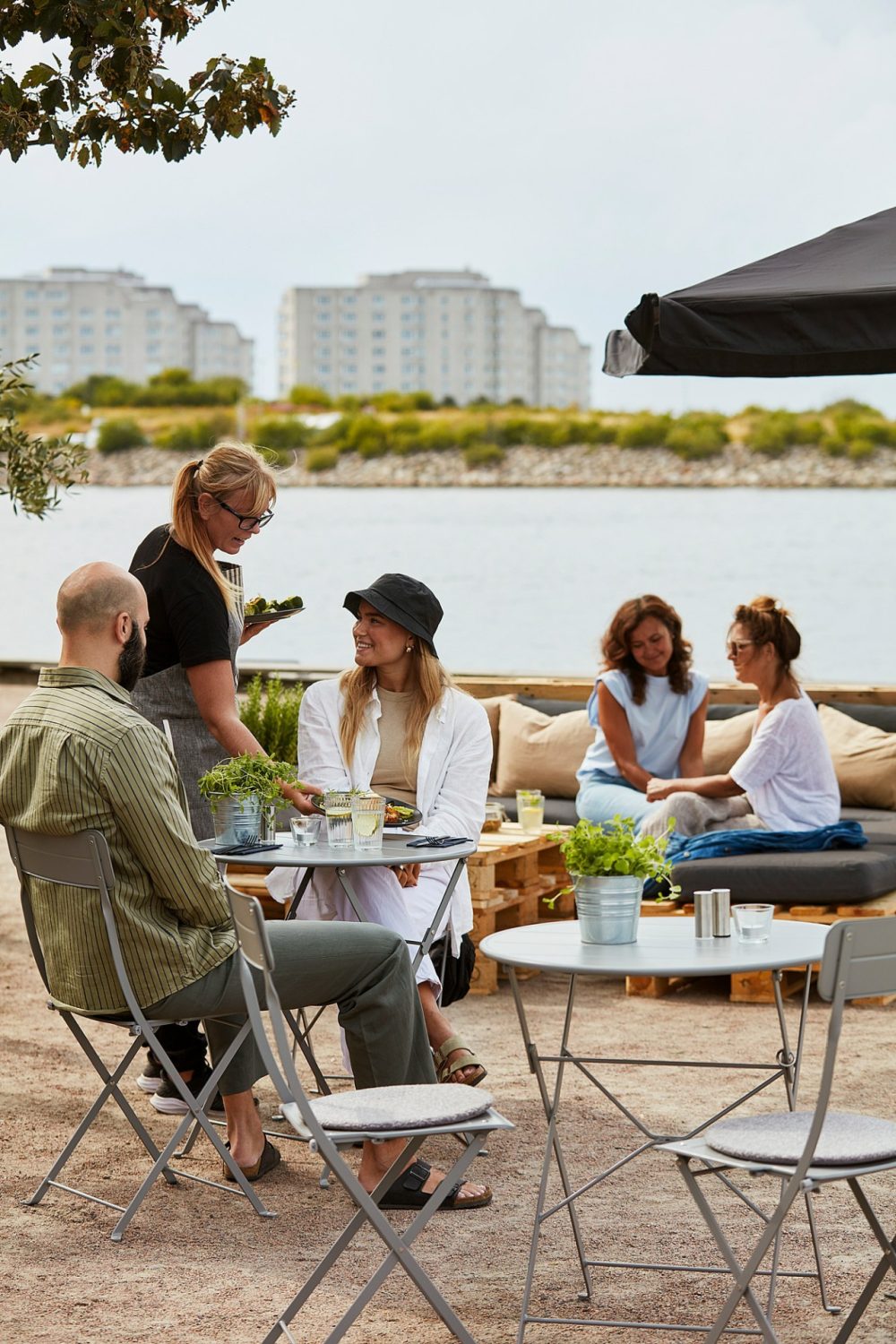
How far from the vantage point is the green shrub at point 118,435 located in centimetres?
4172

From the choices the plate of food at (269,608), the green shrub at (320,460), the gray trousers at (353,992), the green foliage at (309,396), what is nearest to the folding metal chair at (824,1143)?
the gray trousers at (353,992)

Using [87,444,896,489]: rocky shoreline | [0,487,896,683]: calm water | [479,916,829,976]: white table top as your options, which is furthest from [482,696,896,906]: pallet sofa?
[87,444,896,489]: rocky shoreline

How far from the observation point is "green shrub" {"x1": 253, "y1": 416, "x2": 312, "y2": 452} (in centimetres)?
4594

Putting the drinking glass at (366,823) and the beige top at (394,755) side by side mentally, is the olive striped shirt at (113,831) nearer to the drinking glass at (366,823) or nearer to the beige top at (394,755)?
the drinking glass at (366,823)

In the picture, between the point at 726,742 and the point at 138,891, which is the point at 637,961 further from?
the point at 726,742

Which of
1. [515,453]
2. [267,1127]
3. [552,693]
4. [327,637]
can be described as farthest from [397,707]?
[515,453]

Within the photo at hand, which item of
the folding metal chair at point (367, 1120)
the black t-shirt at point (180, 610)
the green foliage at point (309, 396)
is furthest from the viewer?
the green foliage at point (309, 396)

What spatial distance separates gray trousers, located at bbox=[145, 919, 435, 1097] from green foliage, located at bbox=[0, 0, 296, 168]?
7.95 ft

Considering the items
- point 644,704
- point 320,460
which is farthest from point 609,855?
point 320,460

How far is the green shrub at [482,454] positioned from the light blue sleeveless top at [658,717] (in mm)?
41373

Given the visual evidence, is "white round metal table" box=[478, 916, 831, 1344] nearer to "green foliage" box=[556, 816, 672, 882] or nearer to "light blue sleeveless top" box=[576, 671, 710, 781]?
"green foliage" box=[556, 816, 672, 882]

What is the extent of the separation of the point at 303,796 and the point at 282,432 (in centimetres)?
4420

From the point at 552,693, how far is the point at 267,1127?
3961 millimetres

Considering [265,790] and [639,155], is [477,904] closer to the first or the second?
[265,790]
